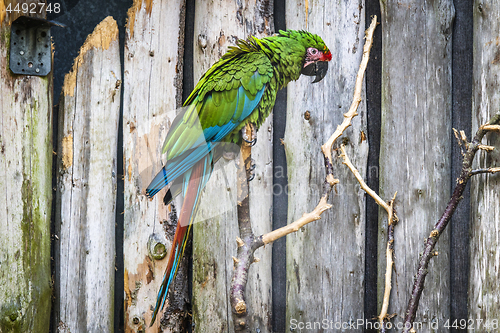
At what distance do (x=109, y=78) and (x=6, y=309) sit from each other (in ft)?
3.10

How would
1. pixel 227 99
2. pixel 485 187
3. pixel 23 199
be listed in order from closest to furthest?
pixel 227 99 → pixel 485 187 → pixel 23 199

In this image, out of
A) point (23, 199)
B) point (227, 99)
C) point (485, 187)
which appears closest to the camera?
point (227, 99)

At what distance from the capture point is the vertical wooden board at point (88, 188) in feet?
4.40

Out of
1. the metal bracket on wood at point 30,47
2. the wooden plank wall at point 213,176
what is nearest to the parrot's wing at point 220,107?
the wooden plank wall at point 213,176

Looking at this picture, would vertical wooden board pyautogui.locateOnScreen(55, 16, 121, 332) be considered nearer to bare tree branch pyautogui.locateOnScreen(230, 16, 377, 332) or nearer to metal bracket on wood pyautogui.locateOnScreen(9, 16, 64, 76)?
metal bracket on wood pyautogui.locateOnScreen(9, 16, 64, 76)

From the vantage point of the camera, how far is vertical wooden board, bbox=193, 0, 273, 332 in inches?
52.3

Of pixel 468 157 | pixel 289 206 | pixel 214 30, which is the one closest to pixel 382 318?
pixel 289 206

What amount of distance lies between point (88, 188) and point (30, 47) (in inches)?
22.6

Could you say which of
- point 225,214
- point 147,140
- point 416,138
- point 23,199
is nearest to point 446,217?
point 416,138

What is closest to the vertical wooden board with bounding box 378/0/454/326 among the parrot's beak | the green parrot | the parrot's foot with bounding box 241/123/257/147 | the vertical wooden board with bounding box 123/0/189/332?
the parrot's beak

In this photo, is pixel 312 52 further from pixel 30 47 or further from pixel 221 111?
pixel 30 47

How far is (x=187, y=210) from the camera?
110 cm

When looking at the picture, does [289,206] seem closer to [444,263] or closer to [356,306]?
[356,306]

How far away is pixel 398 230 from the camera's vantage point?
4.28 feet
